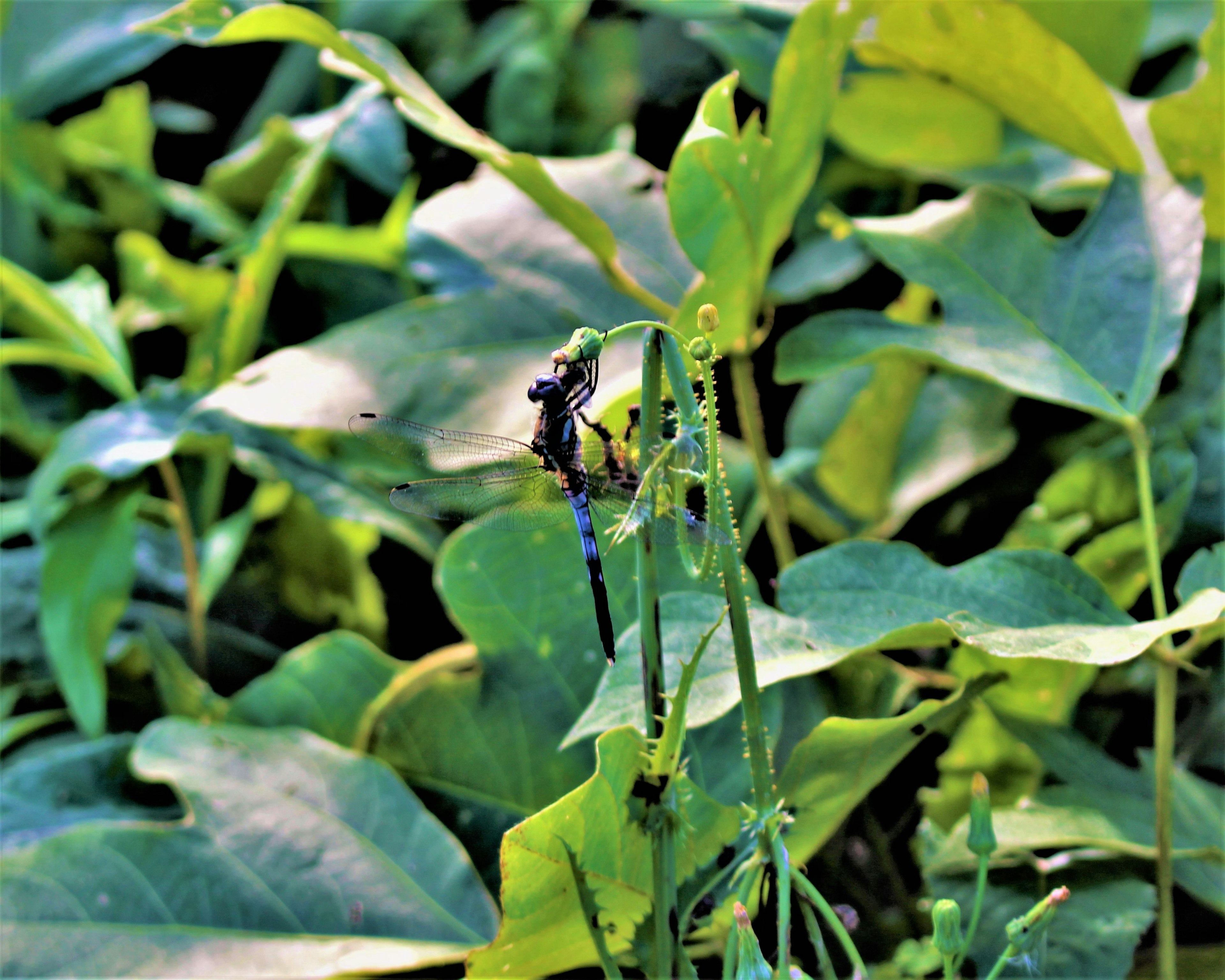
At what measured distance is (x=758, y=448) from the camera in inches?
22.6

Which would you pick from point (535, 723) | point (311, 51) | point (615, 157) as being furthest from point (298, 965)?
point (311, 51)

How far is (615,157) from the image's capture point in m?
0.65

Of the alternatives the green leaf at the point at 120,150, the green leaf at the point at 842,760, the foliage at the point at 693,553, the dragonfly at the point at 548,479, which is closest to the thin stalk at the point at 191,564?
the foliage at the point at 693,553

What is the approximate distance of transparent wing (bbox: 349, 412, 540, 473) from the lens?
19.9 inches

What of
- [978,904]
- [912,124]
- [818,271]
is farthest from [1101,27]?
[978,904]

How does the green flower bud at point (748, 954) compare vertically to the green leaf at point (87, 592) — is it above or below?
above

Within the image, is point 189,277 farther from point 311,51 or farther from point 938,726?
point 938,726

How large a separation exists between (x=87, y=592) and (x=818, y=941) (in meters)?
0.58

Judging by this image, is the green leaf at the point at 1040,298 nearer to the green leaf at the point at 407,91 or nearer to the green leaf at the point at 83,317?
the green leaf at the point at 407,91

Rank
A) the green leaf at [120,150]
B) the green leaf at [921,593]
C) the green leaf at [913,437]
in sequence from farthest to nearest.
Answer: the green leaf at [120,150] → the green leaf at [913,437] → the green leaf at [921,593]

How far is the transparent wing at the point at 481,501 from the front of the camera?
473 mm

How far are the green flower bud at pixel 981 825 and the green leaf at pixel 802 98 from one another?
27 centimetres

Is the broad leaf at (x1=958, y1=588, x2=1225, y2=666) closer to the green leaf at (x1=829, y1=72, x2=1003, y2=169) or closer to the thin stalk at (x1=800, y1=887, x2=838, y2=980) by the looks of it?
the thin stalk at (x1=800, y1=887, x2=838, y2=980)

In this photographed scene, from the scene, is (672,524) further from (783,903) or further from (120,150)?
(120,150)
